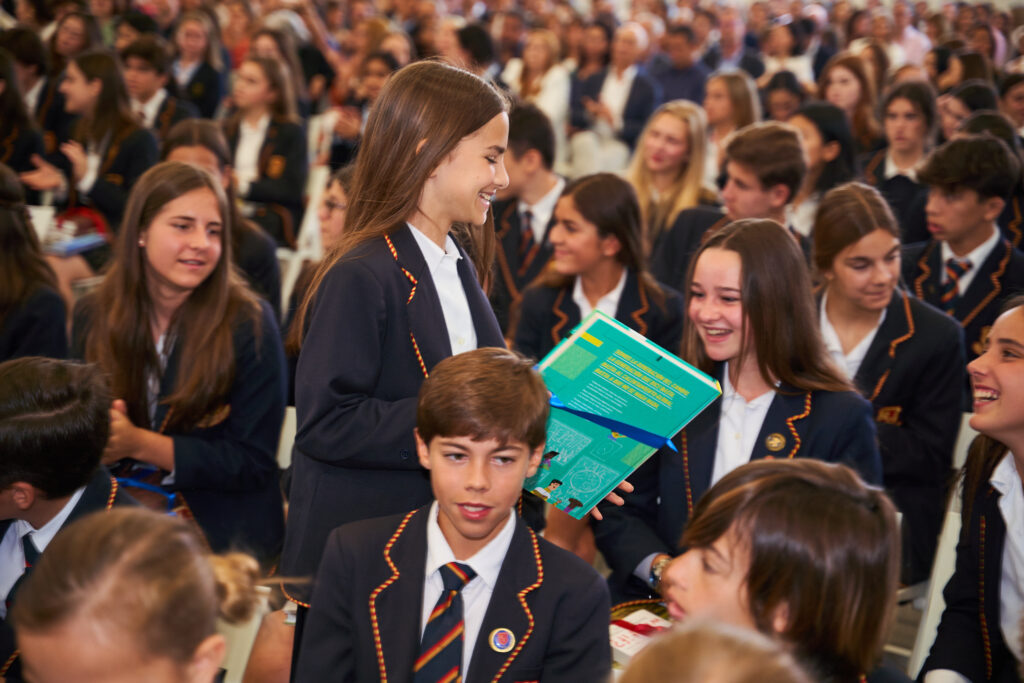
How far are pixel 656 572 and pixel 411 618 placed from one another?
639 millimetres

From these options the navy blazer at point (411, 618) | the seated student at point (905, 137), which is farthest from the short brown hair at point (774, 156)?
the navy blazer at point (411, 618)

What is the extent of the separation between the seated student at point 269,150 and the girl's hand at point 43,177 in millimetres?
869

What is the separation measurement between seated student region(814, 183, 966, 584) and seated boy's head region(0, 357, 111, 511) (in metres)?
1.92

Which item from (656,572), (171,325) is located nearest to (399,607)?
(656,572)

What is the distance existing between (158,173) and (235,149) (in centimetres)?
341

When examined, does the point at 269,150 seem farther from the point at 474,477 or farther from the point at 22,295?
the point at 474,477

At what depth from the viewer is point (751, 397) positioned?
2.24m

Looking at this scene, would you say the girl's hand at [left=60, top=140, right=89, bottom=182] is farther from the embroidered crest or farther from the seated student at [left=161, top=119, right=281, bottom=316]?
the embroidered crest

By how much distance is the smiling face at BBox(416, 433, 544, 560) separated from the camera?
163cm

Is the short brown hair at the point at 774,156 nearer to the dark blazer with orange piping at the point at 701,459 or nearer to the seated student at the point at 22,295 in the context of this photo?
the dark blazer with orange piping at the point at 701,459

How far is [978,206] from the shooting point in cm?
346

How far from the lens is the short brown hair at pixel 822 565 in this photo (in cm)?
132

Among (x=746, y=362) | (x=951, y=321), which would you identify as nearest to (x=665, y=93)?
(x=951, y=321)

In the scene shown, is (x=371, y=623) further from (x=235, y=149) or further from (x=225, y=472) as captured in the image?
(x=235, y=149)
